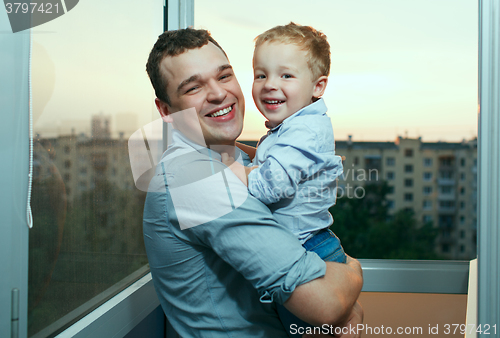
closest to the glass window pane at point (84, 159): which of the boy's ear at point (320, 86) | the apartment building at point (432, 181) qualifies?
the boy's ear at point (320, 86)

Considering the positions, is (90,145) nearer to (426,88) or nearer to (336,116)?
(336,116)

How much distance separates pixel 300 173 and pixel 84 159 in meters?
0.63

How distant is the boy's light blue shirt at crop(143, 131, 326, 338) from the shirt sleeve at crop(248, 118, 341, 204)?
0.06 m

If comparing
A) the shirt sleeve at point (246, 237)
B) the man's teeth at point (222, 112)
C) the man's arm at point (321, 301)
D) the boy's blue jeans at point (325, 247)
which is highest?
the man's teeth at point (222, 112)

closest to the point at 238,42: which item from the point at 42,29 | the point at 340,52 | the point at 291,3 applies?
the point at 291,3

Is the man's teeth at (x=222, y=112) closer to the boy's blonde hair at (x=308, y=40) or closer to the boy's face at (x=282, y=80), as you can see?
the boy's face at (x=282, y=80)

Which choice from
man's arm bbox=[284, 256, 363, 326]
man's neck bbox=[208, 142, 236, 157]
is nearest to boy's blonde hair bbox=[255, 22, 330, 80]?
man's neck bbox=[208, 142, 236, 157]

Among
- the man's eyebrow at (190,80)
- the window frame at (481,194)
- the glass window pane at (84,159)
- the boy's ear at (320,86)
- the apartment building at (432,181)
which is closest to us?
the window frame at (481,194)

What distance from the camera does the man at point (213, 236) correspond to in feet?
2.47

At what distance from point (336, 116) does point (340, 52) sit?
0.40 meters

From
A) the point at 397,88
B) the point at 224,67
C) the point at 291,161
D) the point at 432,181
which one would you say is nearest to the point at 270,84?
the point at 224,67

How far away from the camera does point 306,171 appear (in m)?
0.94

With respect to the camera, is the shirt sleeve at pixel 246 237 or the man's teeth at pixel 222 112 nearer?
the shirt sleeve at pixel 246 237

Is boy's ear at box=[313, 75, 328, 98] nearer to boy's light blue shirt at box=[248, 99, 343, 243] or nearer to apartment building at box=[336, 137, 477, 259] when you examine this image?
boy's light blue shirt at box=[248, 99, 343, 243]
